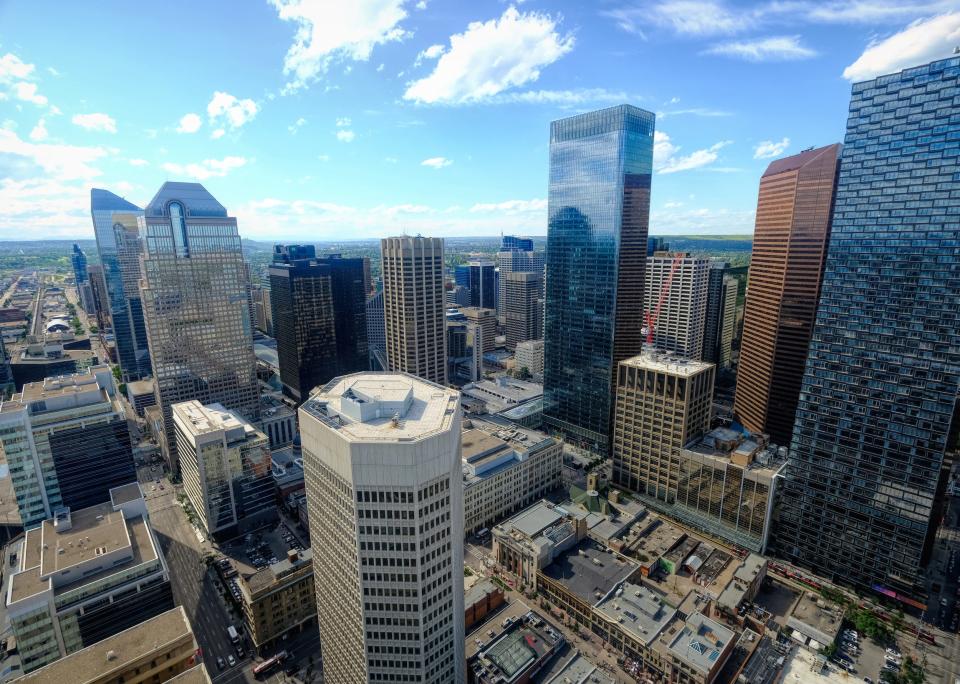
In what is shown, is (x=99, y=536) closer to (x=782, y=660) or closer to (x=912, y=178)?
(x=782, y=660)

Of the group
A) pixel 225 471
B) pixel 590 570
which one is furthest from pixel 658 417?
pixel 225 471

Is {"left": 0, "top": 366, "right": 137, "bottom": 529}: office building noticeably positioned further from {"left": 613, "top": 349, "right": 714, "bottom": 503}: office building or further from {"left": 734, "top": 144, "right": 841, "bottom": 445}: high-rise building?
{"left": 734, "top": 144, "right": 841, "bottom": 445}: high-rise building

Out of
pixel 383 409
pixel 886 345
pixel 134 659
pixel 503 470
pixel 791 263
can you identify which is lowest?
pixel 503 470

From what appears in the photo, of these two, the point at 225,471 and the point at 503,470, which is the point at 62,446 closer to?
the point at 225,471

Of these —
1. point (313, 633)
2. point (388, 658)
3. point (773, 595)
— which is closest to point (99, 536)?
point (313, 633)

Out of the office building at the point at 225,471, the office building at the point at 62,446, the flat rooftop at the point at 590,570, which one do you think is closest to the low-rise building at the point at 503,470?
the flat rooftop at the point at 590,570

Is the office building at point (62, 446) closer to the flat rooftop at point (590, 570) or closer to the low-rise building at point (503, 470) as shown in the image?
the low-rise building at point (503, 470)
